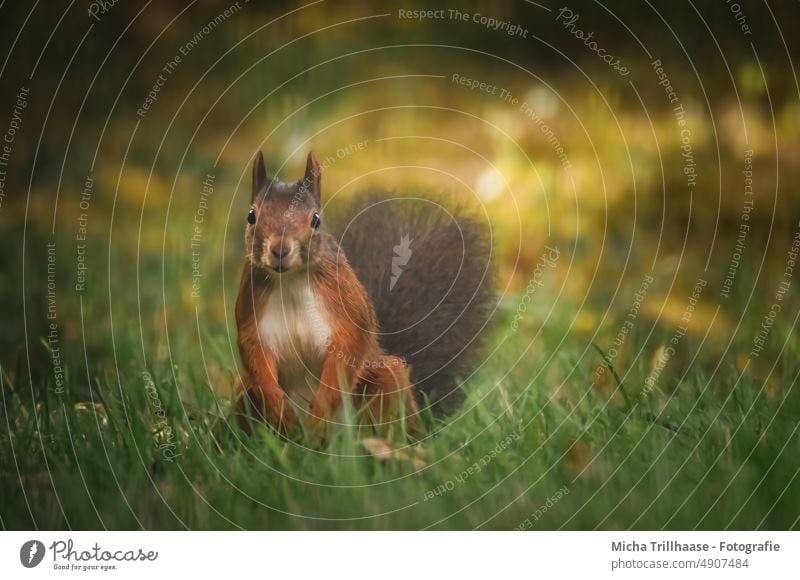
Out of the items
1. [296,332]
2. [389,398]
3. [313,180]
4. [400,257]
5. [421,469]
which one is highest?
[313,180]


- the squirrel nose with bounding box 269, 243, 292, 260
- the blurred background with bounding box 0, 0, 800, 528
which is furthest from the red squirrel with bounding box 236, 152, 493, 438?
the blurred background with bounding box 0, 0, 800, 528

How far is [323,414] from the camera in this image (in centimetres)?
250

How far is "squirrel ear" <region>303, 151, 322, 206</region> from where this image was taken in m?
2.49

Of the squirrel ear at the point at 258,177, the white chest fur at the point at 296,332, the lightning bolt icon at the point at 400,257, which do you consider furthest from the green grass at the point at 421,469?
the squirrel ear at the point at 258,177

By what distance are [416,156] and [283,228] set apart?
0.68 metres

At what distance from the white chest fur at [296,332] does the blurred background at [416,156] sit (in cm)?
40

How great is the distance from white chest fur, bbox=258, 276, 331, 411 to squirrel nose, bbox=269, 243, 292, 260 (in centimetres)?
8

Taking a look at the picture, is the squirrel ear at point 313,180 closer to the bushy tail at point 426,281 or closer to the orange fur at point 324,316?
the orange fur at point 324,316

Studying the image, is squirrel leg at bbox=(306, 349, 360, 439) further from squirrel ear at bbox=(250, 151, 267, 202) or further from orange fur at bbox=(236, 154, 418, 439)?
squirrel ear at bbox=(250, 151, 267, 202)

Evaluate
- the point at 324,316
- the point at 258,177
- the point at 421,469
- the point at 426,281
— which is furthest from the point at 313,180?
the point at 421,469

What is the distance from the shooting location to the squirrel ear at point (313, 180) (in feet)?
8.18

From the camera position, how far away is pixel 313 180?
2.50m

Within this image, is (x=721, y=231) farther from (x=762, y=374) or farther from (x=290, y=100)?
(x=290, y=100)

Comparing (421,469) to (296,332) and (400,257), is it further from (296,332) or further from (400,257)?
(400,257)
